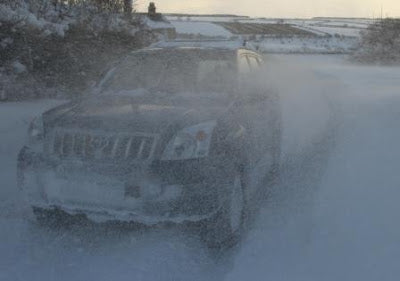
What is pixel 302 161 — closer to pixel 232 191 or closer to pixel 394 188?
pixel 394 188

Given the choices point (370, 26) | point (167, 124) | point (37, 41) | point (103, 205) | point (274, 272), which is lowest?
point (274, 272)

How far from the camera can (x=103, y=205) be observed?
165 inches

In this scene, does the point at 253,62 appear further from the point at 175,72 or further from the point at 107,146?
the point at 107,146

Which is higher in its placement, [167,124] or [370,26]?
[370,26]

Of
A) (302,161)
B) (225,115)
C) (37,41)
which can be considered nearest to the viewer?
(225,115)

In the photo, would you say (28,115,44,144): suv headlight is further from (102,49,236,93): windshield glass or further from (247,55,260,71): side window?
(247,55,260,71): side window

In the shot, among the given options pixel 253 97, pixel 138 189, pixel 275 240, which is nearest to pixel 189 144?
pixel 138 189

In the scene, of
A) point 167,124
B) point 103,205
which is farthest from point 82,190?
point 167,124

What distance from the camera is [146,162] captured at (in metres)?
4.09

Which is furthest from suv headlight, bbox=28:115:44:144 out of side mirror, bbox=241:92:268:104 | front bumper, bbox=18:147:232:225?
side mirror, bbox=241:92:268:104

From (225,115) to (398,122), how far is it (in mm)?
5801

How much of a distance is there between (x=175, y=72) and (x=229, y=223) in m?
1.84

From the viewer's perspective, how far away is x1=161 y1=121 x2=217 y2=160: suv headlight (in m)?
4.18

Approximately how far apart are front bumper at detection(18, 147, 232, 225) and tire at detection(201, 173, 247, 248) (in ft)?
0.39
